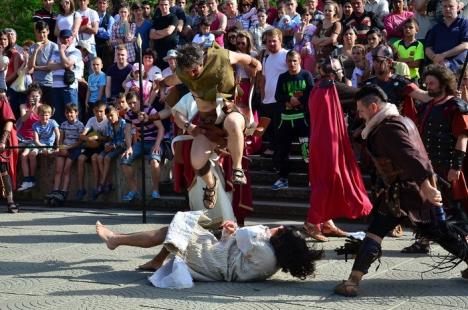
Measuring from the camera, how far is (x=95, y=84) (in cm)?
1379

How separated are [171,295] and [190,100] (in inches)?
106

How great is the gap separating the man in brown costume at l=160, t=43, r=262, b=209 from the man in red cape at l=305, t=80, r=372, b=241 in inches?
30.2

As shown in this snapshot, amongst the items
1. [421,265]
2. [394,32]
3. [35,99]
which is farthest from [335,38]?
[421,265]

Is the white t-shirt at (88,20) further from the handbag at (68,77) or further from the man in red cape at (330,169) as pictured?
the man in red cape at (330,169)

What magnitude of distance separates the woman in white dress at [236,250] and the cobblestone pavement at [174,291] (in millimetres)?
124

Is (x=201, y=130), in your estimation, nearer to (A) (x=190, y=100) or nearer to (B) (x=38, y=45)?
(A) (x=190, y=100)

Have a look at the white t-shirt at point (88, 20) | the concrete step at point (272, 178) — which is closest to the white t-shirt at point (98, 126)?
the concrete step at point (272, 178)

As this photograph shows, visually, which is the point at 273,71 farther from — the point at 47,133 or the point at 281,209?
the point at 47,133

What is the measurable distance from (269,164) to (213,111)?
3406 mm

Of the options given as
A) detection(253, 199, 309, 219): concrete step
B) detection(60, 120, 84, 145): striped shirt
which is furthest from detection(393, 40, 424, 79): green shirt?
detection(60, 120, 84, 145): striped shirt

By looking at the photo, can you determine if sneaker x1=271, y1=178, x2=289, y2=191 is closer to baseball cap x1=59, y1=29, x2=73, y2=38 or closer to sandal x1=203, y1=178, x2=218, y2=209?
sandal x1=203, y1=178, x2=218, y2=209

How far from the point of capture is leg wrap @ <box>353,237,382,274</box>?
6.66 m

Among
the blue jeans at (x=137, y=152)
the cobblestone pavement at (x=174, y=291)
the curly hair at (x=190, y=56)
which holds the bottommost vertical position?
the cobblestone pavement at (x=174, y=291)

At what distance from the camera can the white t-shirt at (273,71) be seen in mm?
11430
